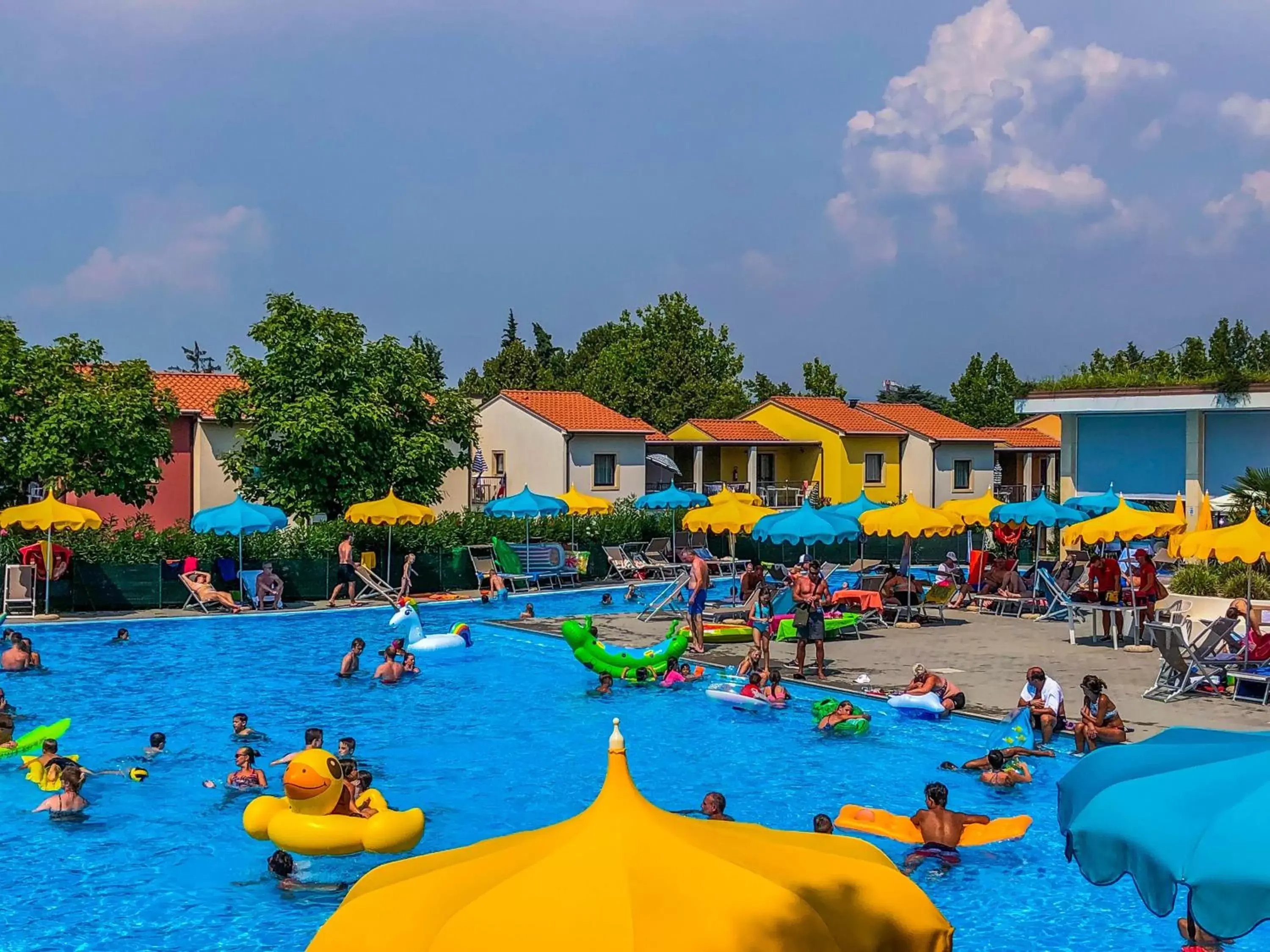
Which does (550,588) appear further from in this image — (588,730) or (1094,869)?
(1094,869)

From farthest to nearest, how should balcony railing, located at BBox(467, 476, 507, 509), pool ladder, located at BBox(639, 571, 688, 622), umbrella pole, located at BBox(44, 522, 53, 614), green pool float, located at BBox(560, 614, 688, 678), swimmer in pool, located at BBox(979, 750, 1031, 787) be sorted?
balcony railing, located at BBox(467, 476, 507, 509)
umbrella pole, located at BBox(44, 522, 53, 614)
pool ladder, located at BBox(639, 571, 688, 622)
green pool float, located at BBox(560, 614, 688, 678)
swimmer in pool, located at BBox(979, 750, 1031, 787)

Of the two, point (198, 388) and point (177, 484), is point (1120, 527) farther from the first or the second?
point (198, 388)

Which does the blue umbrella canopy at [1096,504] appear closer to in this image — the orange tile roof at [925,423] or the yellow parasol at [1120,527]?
the yellow parasol at [1120,527]

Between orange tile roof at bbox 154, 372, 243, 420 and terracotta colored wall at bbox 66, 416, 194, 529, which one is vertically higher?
orange tile roof at bbox 154, 372, 243, 420

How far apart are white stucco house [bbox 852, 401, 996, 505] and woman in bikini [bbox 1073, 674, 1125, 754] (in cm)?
4447

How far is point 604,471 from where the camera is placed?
164 feet

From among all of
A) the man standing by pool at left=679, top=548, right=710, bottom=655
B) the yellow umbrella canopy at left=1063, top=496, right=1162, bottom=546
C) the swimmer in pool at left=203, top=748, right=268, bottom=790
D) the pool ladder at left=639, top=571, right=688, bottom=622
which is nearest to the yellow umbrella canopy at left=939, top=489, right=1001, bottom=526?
the yellow umbrella canopy at left=1063, top=496, right=1162, bottom=546

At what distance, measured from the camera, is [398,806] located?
516 inches

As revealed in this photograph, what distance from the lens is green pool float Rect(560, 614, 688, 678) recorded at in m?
19.0

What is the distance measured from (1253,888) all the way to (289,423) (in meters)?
30.2

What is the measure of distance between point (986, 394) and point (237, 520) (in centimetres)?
6982

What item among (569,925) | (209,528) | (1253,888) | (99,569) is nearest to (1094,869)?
(1253,888)

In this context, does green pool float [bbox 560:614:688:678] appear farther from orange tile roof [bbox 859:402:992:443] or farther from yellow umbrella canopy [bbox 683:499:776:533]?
orange tile roof [bbox 859:402:992:443]

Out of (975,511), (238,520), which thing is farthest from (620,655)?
(975,511)
